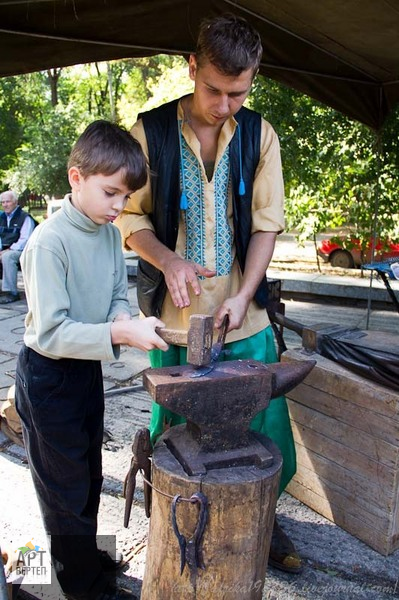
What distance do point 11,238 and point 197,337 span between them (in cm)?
684

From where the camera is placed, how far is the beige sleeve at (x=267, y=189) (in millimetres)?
2100

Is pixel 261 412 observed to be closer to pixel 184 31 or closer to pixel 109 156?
pixel 109 156

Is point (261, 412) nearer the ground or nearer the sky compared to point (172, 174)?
nearer the ground

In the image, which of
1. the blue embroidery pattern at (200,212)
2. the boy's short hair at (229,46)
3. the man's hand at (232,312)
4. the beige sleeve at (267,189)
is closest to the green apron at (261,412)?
the man's hand at (232,312)

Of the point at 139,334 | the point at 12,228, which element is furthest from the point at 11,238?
the point at 139,334

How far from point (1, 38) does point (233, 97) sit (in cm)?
159

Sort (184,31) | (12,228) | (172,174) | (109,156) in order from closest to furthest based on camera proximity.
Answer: (109,156) < (172,174) < (184,31) < (12,228)

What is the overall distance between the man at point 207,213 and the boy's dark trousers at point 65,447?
382 millimetres

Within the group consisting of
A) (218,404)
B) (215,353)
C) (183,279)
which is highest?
(183,279)

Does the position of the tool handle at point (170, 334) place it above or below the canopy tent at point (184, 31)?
below

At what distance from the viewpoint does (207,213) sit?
80.4 inches

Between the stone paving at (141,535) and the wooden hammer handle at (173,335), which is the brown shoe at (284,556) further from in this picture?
the wooden hammer handle at (173,335)

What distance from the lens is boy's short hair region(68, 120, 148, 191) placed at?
1.62 metres

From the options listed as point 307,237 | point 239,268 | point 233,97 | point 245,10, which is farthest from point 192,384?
point 307,237
